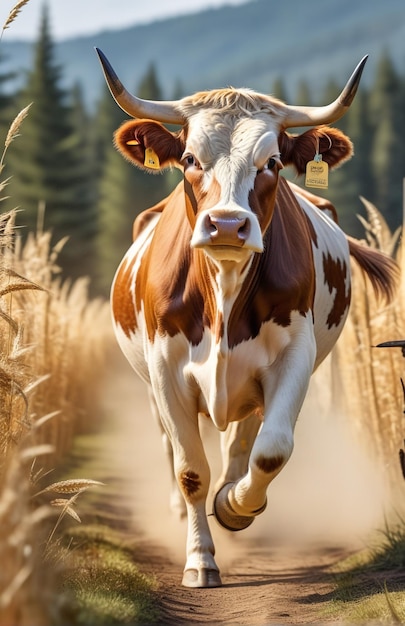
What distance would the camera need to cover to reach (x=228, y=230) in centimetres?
580

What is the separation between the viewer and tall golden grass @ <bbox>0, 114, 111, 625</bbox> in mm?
3545

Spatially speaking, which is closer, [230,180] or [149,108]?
[230,180]

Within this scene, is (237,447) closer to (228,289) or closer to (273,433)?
(273,433)

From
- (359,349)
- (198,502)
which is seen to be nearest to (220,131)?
(198,502)

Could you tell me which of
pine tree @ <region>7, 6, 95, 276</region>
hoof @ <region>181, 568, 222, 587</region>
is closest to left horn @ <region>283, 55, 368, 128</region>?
hoof @ <region>181, 568, 222, 587</region>

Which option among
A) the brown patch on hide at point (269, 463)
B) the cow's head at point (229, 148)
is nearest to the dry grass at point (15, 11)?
the cow's head at point (229, 148)

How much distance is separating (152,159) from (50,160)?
145 ft

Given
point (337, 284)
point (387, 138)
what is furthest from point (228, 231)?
point (387, 138)

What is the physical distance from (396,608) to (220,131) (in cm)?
273

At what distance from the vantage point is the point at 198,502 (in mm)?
6918

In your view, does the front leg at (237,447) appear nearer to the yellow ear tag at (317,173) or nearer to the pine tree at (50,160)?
the yellow ear tag at (317,173)

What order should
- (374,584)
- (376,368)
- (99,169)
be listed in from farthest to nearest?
1. (99,169)
2. (376,368)
3. (374,584)

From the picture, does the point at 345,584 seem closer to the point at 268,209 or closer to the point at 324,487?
the point at 268,209

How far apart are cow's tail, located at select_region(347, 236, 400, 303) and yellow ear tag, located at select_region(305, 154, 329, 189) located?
2.18m
